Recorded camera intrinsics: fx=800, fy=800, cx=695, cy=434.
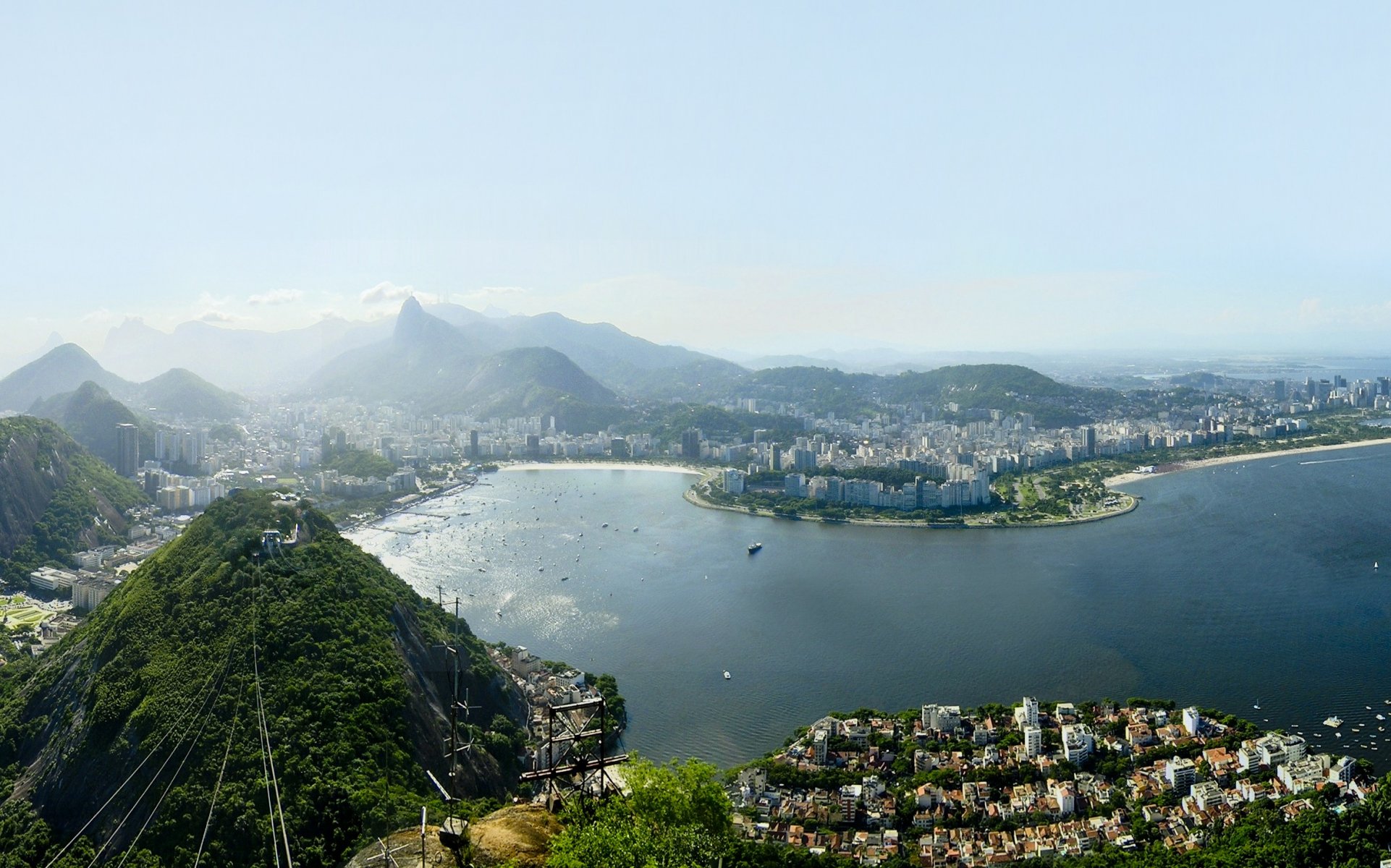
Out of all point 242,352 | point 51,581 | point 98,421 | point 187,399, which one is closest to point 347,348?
point 242,352

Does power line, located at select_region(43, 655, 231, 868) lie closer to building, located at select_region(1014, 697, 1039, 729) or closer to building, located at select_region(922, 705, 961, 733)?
building, located at select_region(922, 705, 961, 733)

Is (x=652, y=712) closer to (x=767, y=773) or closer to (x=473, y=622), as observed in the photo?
(x=767, y=773)

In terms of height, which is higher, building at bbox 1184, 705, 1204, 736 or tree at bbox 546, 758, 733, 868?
tree at bbox 546, 758, 733, 868

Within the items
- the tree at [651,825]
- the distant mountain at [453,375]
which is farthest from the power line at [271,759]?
the distant mountain at [453,375]

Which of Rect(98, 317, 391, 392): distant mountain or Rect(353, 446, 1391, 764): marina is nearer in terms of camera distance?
Rect(353, 446, 1391, 764): marina

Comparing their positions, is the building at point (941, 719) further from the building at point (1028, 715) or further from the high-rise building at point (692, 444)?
the high-rise building at point (692, 444)

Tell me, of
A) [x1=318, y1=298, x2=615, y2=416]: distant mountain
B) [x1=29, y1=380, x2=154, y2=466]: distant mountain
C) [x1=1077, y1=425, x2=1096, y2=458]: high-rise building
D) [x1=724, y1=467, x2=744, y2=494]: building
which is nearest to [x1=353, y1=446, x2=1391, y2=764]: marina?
[x1=724, y1=467, x2=744, y2=494]: building

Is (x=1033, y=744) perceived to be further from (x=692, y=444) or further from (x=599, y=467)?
(x=692, y=444)
